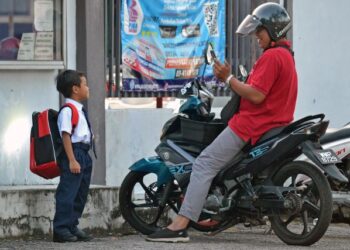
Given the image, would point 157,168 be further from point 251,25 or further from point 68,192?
point 251,25

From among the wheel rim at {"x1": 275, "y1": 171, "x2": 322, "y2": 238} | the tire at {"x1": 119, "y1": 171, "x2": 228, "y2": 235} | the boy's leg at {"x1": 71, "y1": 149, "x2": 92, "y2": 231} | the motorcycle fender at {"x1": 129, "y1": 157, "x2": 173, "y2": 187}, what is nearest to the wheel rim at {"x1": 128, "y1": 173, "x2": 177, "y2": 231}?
the tire at {"x1": 119, "y1": 171, "x2": 228, "y2": 235}

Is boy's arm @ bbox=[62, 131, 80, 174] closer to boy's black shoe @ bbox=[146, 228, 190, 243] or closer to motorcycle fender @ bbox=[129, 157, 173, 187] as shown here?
motorcycle fender @ bbox=[129, 157, 173, 187]

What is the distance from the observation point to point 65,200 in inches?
308

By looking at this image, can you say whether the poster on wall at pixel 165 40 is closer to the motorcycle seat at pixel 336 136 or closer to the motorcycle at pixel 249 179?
the motorcycle seat at pixel 336 136

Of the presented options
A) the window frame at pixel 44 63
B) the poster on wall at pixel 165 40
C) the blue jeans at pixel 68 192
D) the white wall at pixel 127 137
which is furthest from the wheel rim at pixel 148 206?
the poster on wall at pixel 165 40

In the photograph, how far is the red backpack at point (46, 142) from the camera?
7844 millimetres

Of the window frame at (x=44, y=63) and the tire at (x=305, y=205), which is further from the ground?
the window frame at (x=44, y=63)

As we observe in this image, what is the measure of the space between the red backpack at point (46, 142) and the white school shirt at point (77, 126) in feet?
0.12

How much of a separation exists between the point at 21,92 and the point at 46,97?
24cm

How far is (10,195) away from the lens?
8164 mm

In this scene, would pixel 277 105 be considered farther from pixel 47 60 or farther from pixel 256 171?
pixel 47 60

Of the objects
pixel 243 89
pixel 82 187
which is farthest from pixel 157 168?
pixel 243 89

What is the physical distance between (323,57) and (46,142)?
13.6 ft

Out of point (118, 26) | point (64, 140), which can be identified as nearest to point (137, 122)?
point (118, 26)
